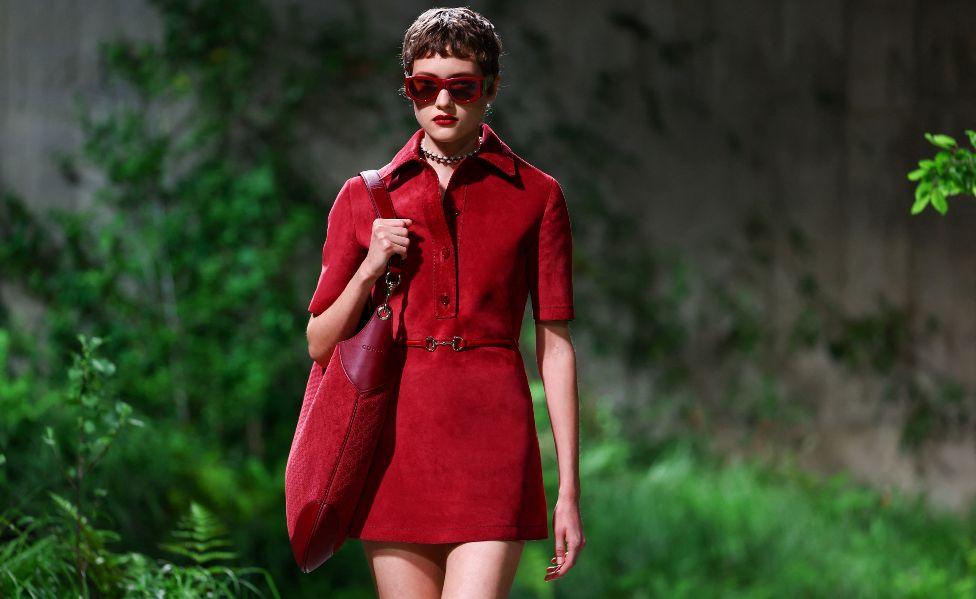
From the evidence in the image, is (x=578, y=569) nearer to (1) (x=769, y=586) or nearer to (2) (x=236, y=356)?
(1) (x=769, y=586)

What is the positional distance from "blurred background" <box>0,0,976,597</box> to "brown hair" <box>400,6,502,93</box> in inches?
57.3

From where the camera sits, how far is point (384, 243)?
2.22m

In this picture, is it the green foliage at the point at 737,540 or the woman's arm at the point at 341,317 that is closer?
the woman's arm at the point at 341,317

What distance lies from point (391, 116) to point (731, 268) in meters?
2.22

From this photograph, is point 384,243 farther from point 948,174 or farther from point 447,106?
point 948,174

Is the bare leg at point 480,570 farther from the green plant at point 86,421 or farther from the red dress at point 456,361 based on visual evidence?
the green plant at point 86,421

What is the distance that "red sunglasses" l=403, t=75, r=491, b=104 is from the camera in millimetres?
2236

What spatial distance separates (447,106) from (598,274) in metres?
4.37

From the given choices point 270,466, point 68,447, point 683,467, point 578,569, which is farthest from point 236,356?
point 683,467

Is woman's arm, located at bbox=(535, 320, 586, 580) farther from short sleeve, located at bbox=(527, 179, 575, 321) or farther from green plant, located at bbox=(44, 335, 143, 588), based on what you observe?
green plant, located at bbox=(44, 335, 143, 588)

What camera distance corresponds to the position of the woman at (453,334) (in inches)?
88.4

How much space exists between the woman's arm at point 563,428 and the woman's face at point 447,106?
1.38 feet

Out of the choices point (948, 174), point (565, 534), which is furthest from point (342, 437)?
point (948, 174)

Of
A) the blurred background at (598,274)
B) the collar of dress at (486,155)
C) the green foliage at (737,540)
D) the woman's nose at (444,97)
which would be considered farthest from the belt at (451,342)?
the green foliage at (737,540)
